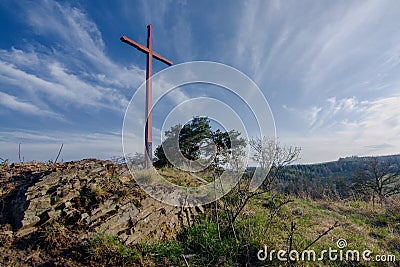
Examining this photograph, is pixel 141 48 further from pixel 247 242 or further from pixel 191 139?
pixel 247 242

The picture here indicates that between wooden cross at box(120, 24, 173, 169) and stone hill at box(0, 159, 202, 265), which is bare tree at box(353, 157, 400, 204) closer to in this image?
wooden cross at box(120, 24, 173, 169)

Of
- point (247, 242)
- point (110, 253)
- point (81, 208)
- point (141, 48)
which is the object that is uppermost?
point (141, 48)

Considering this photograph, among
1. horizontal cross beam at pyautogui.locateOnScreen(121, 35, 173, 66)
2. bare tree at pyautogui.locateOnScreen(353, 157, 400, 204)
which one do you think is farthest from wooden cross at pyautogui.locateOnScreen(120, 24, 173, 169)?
bare tree at pyautogui.locateOnScreen(353, 157, 400, 204)

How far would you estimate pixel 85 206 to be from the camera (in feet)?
12.5

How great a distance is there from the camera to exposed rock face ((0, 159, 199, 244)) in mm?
3383

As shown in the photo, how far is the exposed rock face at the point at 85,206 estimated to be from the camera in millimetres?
3383

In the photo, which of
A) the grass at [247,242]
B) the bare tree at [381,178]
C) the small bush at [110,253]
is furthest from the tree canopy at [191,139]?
the bare tree at [381,178]

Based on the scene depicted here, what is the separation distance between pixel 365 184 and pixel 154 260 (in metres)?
24.7

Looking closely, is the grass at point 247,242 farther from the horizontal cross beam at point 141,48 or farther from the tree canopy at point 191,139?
the horizontal cross beam at point 141,48

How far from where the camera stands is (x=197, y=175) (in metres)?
7.01

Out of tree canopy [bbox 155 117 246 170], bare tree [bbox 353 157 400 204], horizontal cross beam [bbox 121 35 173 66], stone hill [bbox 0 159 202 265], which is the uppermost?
horizontal cross beam [bbox 121 35 173 66]

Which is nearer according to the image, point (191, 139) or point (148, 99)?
point (148, 99)

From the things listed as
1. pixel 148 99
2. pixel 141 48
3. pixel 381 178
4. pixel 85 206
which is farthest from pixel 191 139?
pixel 381 178

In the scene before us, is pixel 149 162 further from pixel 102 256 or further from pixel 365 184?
pixel 365 184
